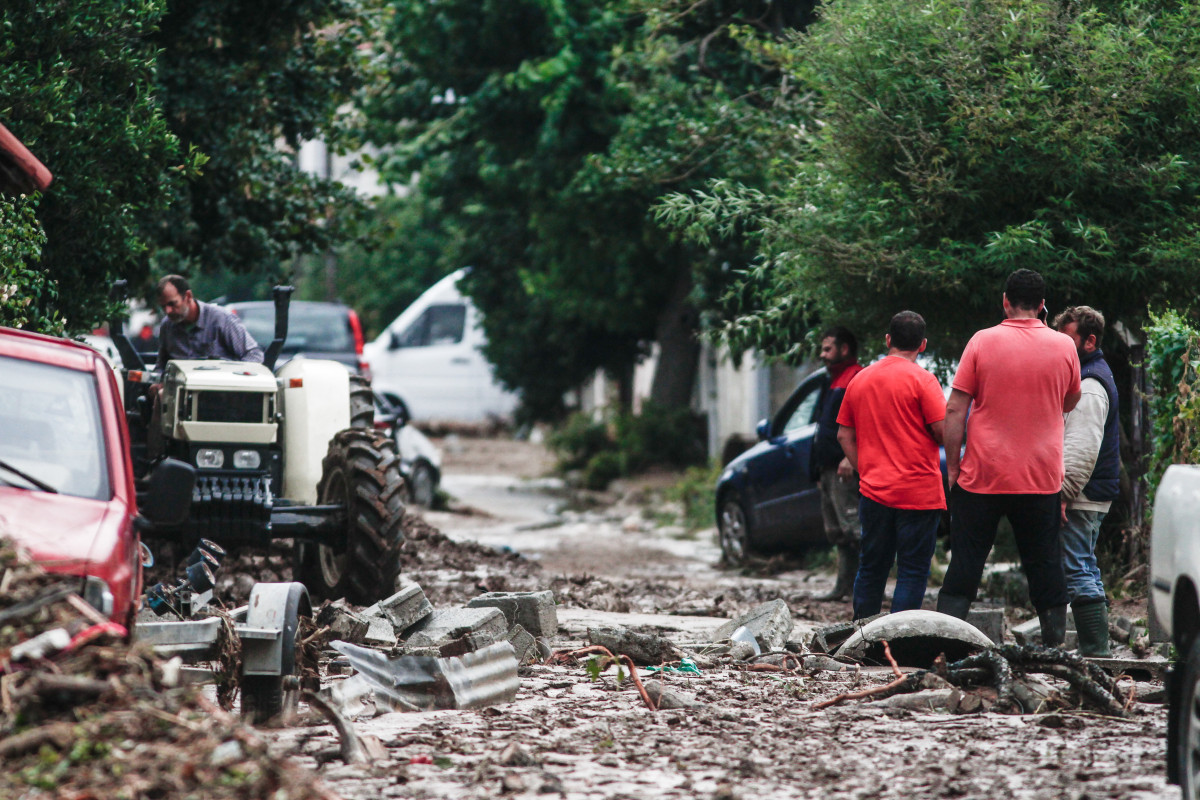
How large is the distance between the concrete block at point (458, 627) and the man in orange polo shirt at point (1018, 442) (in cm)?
241

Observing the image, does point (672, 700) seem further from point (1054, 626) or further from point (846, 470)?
point (846, 470)

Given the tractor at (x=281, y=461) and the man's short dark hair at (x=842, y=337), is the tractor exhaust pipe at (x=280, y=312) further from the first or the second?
the man's short dark hair at (x=842, y=337)

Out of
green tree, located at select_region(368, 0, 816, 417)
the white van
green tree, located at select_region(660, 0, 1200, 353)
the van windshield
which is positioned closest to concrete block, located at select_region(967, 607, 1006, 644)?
green tree, located at select_region(660, 0, 1200, 353)

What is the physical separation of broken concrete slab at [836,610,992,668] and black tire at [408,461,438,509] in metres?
12.1

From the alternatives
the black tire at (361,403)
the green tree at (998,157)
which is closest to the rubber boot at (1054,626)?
the green tree at (998,157)

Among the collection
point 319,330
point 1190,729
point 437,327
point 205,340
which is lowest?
point 1190,729

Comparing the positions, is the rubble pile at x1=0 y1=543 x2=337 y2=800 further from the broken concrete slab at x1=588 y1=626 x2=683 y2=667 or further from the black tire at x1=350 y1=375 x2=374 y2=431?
the black tire at x1=350 y1=375 x2=374 y2=431

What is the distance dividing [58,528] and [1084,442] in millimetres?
5387

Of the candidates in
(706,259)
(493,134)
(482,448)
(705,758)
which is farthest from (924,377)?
(482,448)

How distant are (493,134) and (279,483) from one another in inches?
472

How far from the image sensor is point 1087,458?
7898 mm

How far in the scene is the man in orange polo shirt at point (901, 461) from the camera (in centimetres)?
796

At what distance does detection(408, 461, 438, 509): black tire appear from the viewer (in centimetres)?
1928

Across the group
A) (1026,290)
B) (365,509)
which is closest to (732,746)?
(1026,290)
